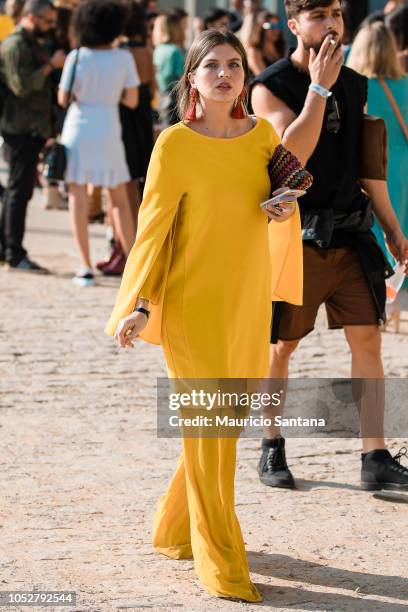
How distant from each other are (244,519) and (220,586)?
85 cm

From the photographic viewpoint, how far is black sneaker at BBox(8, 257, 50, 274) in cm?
1048

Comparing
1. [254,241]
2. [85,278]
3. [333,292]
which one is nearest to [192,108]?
[254,241]

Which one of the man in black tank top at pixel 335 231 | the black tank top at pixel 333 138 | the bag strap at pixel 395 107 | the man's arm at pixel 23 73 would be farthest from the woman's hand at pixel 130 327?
the man's arm at pixel 23 73

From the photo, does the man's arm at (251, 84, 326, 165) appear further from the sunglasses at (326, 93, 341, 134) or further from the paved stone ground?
the paved stone ground

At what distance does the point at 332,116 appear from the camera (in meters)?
5.27

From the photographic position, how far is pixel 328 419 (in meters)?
6.64

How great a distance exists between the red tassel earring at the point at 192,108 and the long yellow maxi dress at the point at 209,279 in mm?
67

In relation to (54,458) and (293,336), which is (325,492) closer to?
(293,336)

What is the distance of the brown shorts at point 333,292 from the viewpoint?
17.9ft

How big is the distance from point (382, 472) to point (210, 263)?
5.22 ft

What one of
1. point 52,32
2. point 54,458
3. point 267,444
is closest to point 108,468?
point 54,458

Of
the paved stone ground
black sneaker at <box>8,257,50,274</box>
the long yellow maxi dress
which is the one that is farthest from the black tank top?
black sneaker at <box>8,257,50,274</box>

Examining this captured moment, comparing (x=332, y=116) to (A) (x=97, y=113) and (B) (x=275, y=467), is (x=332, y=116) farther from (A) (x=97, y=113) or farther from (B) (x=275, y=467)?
(A) (x=97, y=113)

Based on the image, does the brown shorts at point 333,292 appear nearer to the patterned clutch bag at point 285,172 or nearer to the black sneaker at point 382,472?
the black sneaker at point 382,472
